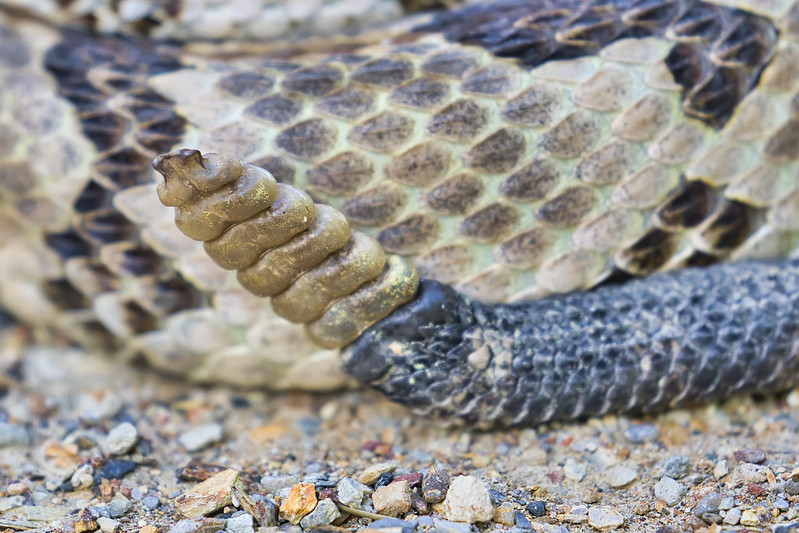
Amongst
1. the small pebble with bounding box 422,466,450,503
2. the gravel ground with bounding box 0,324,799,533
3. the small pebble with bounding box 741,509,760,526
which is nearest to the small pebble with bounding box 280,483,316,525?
the gravel ground with bounding box 0,324,799,533

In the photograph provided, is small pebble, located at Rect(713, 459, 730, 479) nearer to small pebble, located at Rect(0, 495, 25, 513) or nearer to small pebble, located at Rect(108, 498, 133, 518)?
small pebble, located at Rect(108, 498, 133, 518)

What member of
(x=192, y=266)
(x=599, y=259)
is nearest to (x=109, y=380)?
(x=192, y=266)

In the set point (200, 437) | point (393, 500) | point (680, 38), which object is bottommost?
point (200, 437)

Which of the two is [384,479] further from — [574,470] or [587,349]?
[587,349]

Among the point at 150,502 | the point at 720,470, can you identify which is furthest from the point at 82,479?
the point at 720,470

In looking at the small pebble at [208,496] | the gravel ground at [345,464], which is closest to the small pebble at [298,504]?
the gravel ground at [345,464]

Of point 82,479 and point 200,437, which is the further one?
point 200,437
